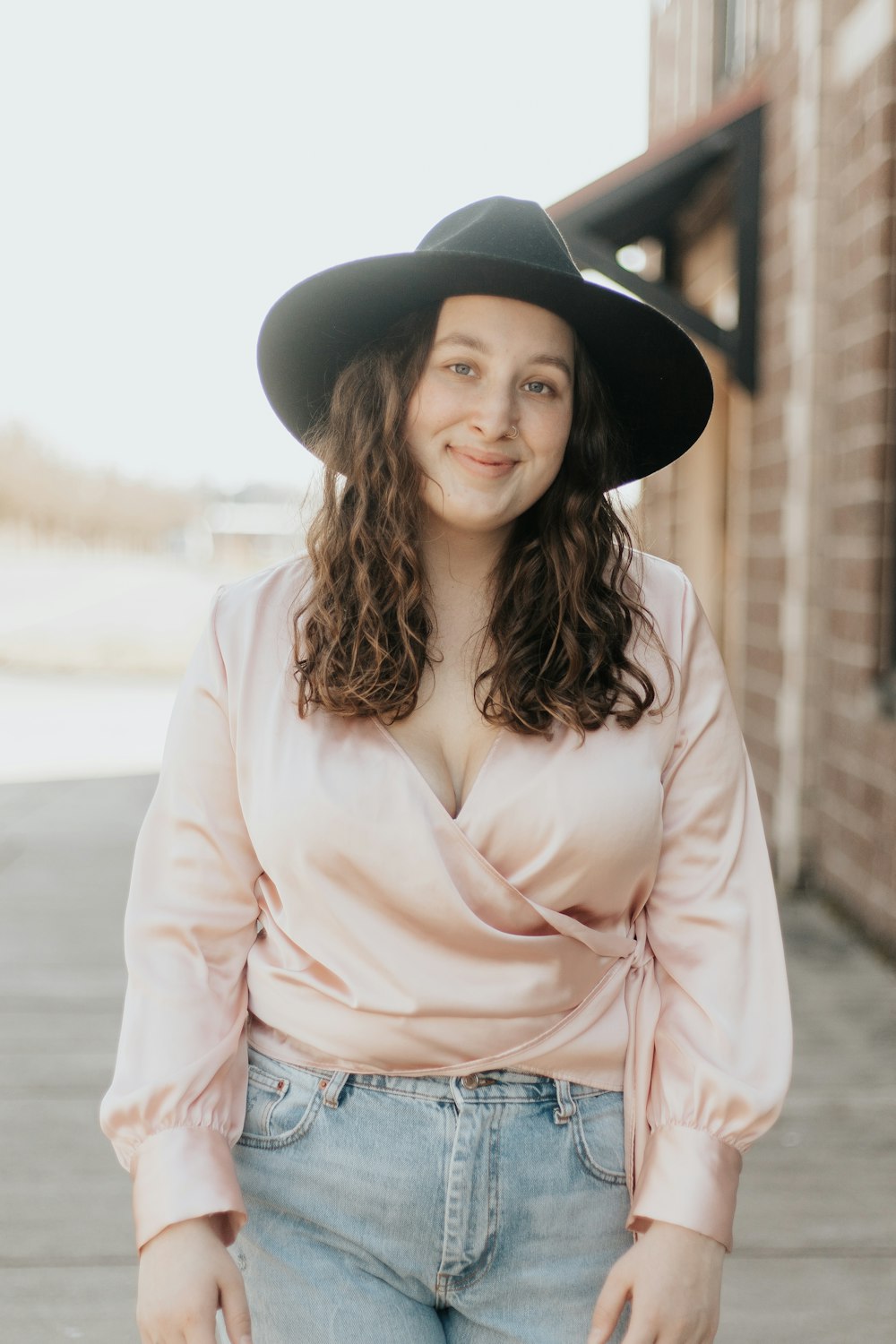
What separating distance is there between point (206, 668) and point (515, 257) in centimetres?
58

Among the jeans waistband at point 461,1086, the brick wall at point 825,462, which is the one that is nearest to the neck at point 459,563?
the jeans waistband at point 461,1086

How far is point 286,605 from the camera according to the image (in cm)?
162

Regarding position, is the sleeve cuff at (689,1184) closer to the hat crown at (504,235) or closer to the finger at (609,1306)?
the finger at (609,1306)

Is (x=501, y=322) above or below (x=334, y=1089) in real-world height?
above

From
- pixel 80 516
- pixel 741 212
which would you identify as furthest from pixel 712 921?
pixel 80 516

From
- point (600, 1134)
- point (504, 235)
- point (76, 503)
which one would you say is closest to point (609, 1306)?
point (600, 1134)

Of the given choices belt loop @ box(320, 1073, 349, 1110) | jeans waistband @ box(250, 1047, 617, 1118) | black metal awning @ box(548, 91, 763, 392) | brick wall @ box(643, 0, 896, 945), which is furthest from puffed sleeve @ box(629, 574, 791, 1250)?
black metal awning @ box(548, 91, 763, 392)

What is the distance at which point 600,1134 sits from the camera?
151 cm

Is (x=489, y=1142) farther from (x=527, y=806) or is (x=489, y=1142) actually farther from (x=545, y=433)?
(x=545, y=433)

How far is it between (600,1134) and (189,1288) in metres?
0.47

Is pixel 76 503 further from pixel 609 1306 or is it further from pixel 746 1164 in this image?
pixel 609 1306

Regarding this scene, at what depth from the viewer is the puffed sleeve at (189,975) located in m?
1.43

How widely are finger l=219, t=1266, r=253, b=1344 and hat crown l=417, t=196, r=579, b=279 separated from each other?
1115 millimetres

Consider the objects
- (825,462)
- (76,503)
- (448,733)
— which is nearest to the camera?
(448,733)
